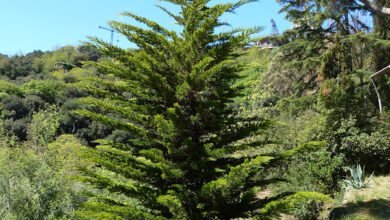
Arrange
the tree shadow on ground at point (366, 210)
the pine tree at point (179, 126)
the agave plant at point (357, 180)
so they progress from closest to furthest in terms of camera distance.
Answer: the pine tree at point (179, 126), the tree shadow on ground at point (366, 210), the agave plant at point (357, 180)

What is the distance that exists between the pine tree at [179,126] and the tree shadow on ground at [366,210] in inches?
153

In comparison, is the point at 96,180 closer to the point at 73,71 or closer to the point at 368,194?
the point at 368,194

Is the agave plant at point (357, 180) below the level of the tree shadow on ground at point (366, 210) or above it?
above

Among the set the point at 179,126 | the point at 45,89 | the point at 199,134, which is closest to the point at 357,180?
the point at 199,134

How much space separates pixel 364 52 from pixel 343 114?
15.5ft

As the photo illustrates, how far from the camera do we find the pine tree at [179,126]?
438 cm

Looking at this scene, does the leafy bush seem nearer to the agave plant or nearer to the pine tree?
the pine tree

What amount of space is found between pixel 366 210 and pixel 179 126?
5.71 meters

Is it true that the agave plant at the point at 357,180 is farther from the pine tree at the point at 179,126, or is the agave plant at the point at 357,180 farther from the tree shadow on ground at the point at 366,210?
the pine tree at the point at 179,126

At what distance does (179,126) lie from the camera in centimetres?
448

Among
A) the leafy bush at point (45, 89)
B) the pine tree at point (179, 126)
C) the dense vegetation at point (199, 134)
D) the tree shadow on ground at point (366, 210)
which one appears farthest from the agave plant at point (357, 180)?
the leafy bush at point (45, 89)

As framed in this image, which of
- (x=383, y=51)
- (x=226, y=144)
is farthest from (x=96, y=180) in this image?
(x=383, y=51)

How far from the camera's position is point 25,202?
262 inches

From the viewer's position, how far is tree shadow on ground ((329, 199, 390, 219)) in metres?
6.96
